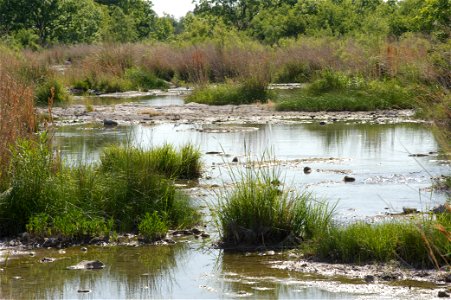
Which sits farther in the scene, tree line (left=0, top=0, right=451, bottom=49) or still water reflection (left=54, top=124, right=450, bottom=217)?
tree line (left=0, top=0, right=451, bottom=49)

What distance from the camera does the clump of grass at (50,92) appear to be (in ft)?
96.5

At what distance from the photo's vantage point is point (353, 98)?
27906 millimetres

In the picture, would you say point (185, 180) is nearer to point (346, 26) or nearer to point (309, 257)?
point (309, 257)

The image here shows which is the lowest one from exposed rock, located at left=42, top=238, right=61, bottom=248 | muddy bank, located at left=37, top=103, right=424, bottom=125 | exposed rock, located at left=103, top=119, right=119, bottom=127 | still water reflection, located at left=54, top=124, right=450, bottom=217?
exposed rock, located at left=42, top=238, right=61, bottom=248

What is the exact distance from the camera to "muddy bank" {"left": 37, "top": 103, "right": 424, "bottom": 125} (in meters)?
25.5

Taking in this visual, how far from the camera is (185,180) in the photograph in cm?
1487

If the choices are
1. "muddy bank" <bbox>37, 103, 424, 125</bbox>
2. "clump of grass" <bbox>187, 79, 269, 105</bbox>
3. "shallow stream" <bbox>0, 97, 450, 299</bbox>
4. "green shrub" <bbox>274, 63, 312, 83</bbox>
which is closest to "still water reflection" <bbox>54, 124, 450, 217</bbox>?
"shallow stream" <bbox>0, 97, 450, 299</bbox>

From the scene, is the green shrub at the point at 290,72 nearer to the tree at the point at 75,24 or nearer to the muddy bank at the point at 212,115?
the muddy bank at the point at 212,115

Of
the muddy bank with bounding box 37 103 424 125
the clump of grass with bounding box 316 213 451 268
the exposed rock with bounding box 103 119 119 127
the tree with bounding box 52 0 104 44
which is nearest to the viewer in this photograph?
the clump of grass with bounding box 316 213 451 268

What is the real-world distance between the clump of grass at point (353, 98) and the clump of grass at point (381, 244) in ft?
59.2

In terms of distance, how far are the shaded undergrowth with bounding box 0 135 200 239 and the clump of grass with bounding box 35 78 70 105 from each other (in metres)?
17.8

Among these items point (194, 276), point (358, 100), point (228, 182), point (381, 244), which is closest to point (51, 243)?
point (194, 276)

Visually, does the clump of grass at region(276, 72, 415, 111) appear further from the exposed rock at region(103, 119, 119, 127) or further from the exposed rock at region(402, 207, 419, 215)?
the exposed rock at region(402, 207, 419, 215)

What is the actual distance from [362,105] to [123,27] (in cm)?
5158
